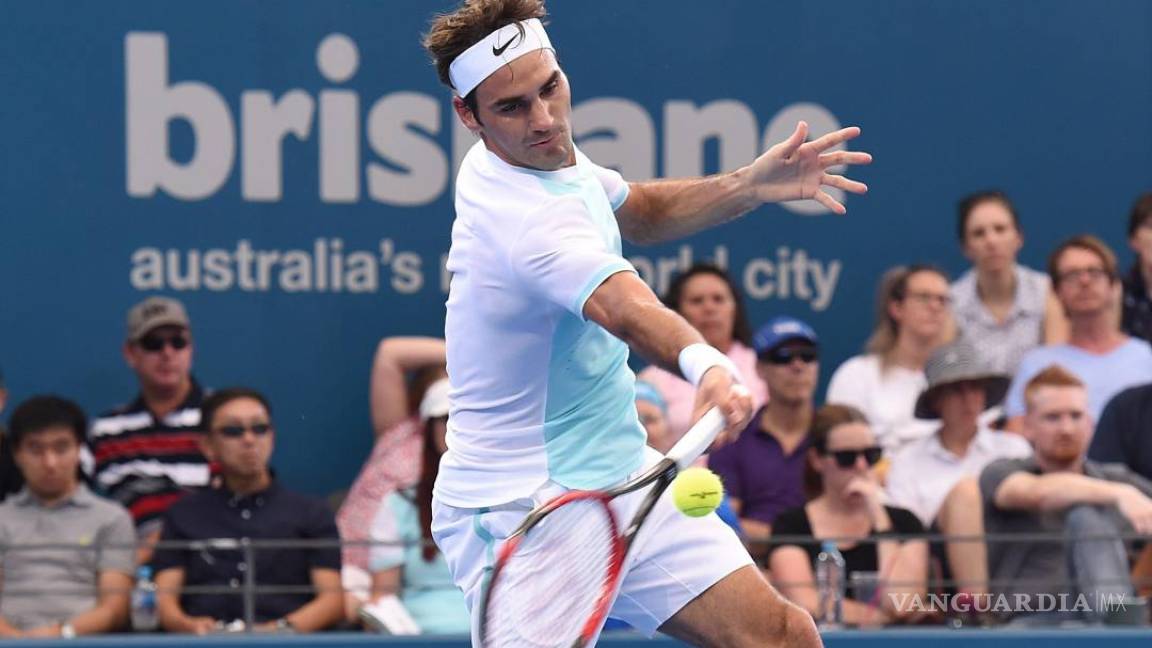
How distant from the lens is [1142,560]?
7016 millimetres

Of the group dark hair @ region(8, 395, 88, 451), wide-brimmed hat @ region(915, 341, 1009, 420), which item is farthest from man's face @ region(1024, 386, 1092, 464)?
dark hair @ region(8, 395, 88, 451)

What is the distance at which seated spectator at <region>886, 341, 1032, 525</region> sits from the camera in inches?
297

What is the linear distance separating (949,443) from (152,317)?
9.17 ft

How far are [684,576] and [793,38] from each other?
161 inches

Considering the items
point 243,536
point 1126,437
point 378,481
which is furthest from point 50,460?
point 1126,437

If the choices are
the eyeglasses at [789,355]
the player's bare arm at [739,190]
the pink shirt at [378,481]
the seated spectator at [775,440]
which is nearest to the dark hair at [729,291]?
the seated spectator at [775,440]

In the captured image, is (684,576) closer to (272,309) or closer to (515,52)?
(515,52)

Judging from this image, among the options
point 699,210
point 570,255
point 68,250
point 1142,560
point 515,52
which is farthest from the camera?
point 68,250

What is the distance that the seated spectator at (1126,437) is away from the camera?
24.6 feet

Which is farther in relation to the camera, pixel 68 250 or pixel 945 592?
pixel 68 250

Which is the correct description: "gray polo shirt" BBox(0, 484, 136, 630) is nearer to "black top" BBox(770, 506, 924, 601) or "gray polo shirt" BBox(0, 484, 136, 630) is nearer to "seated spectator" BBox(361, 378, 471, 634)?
"seated spectator" BBox(361, 378, 471, 634)

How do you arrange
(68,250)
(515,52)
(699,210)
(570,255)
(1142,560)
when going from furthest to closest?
1. (68,250)
2. (1142,560)
3. (699,210)
4. (515,52)
5. (570,255)

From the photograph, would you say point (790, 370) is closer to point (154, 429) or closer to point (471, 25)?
point (154, 429)

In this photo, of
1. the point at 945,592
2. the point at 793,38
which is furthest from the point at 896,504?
the point at 793,38
